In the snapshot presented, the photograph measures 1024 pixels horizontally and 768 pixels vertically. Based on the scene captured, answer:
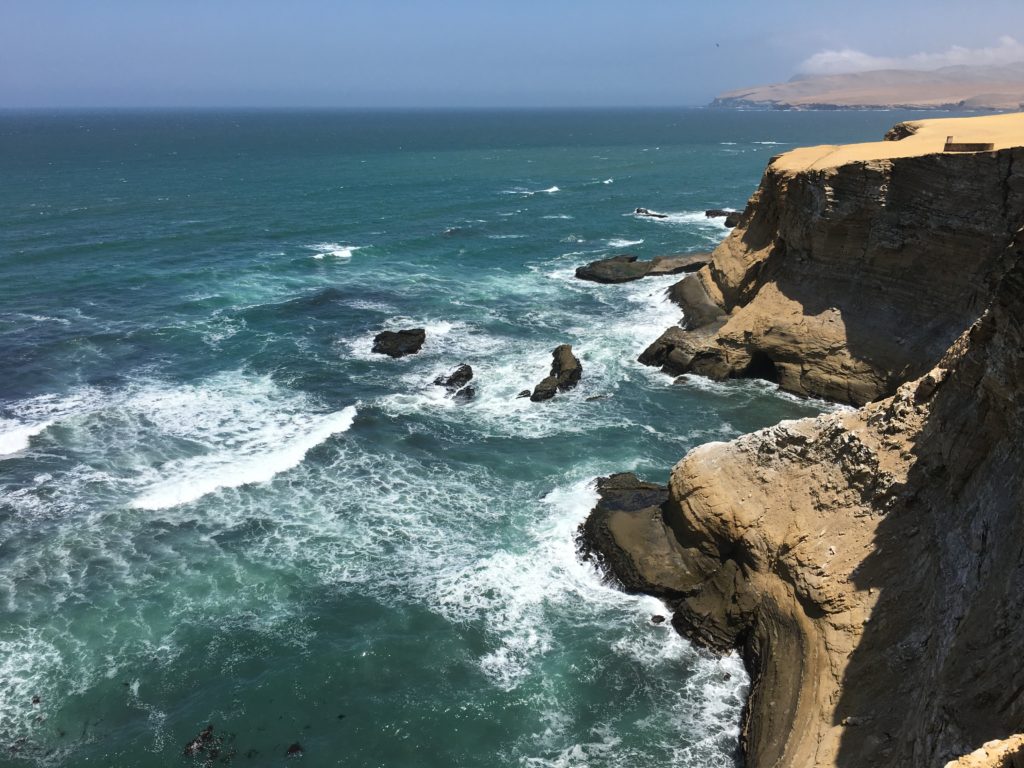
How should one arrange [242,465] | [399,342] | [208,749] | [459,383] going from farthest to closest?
[399,342] → [459,383] → [242,465] → [208,749]

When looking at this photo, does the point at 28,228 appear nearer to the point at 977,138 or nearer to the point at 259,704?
the point at 259,704

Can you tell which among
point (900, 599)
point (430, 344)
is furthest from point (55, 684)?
point (430, 344)

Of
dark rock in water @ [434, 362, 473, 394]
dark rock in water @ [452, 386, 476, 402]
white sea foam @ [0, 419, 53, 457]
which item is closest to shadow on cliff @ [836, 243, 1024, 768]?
dark rock in water @ [452, 386, 476, 402]

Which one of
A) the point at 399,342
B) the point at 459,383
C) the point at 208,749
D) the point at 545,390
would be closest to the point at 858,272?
the point at 545,390

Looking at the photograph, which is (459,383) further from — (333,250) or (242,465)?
(333,250)

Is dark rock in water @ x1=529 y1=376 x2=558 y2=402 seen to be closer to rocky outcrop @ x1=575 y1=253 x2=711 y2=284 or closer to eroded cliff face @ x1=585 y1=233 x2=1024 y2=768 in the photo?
eroded cliff face @ x1=585 y1=233 x2=1024 y2=768

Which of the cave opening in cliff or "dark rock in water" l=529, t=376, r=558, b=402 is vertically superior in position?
the cave opening in cliff
